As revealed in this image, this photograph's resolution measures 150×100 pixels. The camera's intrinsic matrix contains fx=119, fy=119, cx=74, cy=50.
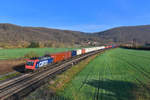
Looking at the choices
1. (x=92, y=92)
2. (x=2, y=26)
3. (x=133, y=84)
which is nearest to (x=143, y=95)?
(x=133, y=84)

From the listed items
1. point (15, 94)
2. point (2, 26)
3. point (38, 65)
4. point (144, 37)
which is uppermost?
point (2, 26)

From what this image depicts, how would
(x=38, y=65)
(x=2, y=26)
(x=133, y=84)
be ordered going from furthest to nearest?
(x=2, y=26) < (x=38, y=65) < (x=133, y=84)

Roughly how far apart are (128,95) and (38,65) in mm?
16440

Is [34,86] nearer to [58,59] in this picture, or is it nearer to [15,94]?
[15,94]

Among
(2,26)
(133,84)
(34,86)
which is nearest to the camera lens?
(133,84)

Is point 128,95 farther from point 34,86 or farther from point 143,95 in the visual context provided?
point 34,86

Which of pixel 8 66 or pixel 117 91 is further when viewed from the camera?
pixel 8 66

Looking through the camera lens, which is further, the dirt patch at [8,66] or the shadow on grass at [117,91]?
the dirt patch at [8,66]

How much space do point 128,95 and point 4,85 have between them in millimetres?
15720

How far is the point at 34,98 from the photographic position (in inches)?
451

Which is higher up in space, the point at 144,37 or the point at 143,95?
the point at 144,37

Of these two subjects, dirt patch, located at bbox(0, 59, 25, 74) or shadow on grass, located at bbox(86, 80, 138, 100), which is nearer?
shadow on grass, located at bbox(86, 80, 138, 100)

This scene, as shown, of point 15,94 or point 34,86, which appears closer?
point 15,94

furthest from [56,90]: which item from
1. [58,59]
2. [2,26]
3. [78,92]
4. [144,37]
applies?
[144,37]
